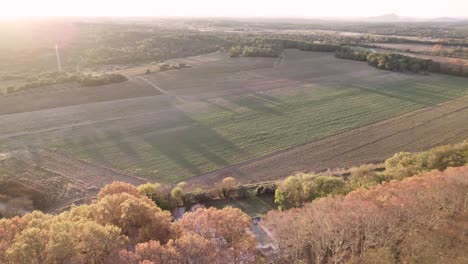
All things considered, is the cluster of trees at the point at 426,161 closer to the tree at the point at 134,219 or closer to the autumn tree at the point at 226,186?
the autumn tree at the point at 226,186

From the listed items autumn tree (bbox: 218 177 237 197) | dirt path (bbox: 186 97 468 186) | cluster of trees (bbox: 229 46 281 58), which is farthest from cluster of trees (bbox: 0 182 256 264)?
cluster of trees (bbox: 229 46 281 58)

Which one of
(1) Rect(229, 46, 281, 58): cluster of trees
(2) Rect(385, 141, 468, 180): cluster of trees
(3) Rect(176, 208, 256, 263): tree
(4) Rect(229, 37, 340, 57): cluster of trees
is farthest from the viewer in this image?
(4) Rect(229, 37, 340, 57): cluster of trees

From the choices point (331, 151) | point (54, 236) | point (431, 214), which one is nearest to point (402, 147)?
point (331, 151)

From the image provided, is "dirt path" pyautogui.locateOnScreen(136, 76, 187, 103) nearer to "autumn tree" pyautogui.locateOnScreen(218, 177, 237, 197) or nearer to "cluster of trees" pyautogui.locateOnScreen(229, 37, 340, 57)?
"autumn tree" pyautogui.locateOnScreen(218, 177, 237, 197)

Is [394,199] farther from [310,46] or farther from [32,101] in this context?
[310,46]

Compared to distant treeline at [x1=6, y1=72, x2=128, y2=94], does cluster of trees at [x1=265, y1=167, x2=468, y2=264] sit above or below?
below

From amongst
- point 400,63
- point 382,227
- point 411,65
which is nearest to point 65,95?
point 382,227
